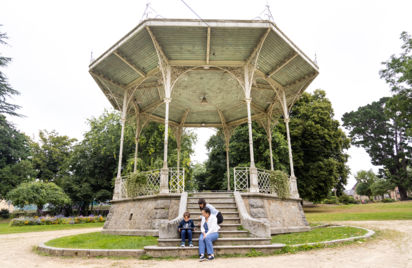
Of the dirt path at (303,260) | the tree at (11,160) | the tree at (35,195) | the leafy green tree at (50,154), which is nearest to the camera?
the dirt path at (303,260)

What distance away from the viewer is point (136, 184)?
9477 mm

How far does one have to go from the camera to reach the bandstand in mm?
8422

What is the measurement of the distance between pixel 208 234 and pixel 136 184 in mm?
4867

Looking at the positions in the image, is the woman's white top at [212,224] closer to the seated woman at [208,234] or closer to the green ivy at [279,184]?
the seated woman at [208,234]

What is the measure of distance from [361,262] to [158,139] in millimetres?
20575

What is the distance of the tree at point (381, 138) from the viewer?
40562 millimetres

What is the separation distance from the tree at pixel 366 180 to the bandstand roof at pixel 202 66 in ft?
178

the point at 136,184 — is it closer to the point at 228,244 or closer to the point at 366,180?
the point at 228,244

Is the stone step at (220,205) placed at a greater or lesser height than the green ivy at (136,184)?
lesser

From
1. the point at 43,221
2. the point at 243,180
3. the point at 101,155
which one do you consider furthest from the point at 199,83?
the point at 101,155

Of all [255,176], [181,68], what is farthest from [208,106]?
[255,176]

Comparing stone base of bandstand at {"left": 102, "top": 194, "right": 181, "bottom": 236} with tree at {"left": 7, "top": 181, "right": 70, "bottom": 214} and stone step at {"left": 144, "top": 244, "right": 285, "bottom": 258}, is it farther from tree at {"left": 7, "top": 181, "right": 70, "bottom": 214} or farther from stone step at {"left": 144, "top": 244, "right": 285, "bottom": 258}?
tree at {"left": 7, "top": 181, "right": 70, "bottom": 214}

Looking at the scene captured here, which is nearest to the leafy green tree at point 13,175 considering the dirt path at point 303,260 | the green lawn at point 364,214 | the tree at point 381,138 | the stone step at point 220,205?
the dirt path at point 303,260

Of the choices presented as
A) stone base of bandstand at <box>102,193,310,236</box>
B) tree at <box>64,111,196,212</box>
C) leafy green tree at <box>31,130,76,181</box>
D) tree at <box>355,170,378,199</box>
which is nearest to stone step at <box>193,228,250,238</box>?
stone base of bandstand at <box>102,193,310,236</box>
